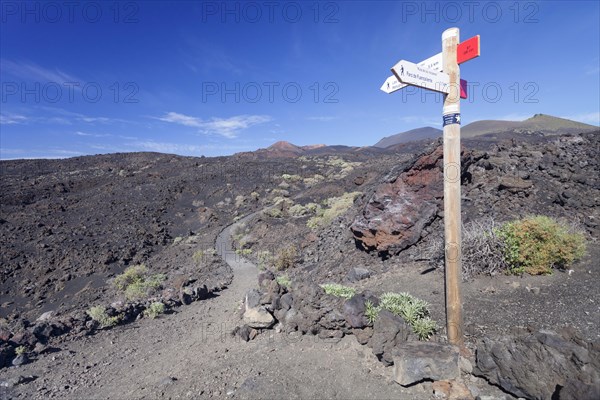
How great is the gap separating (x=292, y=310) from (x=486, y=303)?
3.06m

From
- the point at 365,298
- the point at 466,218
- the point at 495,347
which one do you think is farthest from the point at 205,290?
the point at 495,347

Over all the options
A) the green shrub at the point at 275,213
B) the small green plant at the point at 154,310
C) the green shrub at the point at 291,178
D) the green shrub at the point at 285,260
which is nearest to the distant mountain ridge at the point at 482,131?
the green shrub at the point at 291,178

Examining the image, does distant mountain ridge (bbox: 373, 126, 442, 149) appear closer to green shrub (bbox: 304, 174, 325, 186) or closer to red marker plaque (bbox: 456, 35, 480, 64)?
green shrub (bbox: 304, 174, 325, 186)

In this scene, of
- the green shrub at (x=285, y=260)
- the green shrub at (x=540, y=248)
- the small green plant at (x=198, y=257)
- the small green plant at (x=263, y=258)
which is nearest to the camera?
the green shrub at (x=540, y=248)

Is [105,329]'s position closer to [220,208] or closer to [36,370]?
[36,370]

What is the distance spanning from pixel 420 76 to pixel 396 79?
0.24 m

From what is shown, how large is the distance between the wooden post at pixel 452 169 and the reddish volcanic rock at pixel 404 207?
15.3 ft

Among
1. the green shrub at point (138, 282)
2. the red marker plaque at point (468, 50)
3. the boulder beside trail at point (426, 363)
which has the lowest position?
the green shrub at point (138, 282)

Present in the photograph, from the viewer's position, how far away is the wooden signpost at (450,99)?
353 centimetres

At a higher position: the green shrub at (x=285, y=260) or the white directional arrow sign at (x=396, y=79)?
the white directional arrow sign at (x=396, y=79)

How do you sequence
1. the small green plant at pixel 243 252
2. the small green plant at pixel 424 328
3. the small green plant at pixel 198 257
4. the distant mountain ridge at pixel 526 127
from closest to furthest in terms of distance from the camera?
the small green plant at pixel 424 328, the small green plant at pixel 198 257, the small green plant at pixel 243 252, the distant mountain ridge at pixel 526 127

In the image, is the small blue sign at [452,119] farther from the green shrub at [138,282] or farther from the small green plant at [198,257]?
the small green plant at [198,257]

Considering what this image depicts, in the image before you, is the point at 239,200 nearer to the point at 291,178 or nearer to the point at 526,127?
the point at 291,178

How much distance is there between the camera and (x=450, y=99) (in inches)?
146
